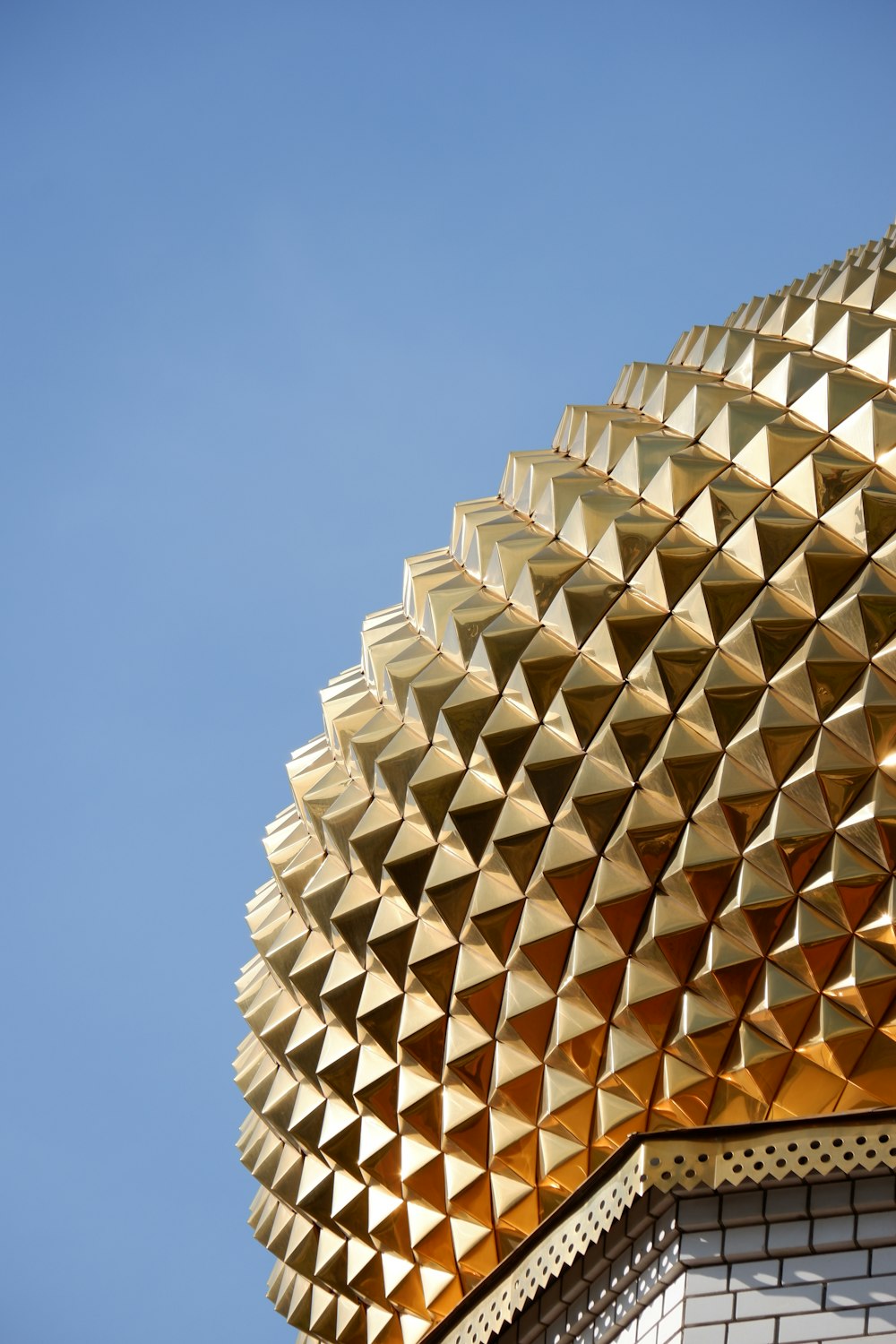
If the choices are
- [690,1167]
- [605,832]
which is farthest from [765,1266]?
[605,832]

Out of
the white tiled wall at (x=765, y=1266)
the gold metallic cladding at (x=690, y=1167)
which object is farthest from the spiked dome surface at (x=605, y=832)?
the white tiled wall at (x=765, y=1266)

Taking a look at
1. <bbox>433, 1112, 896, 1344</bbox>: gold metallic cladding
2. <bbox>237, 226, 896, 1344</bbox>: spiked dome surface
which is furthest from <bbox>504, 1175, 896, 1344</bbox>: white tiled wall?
<bbox>237, 226, 896, 1344</bbox>: spiked dome surface

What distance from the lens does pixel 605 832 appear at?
8.52 metres

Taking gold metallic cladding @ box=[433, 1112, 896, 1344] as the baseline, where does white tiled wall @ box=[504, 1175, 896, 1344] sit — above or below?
below

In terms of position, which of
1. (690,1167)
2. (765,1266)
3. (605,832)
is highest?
(605,832)

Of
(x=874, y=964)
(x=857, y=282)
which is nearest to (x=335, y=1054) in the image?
(x=874, y=964)

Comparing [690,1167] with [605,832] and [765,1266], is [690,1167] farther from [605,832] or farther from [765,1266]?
[605,832]

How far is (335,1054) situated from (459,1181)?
110 centimetres

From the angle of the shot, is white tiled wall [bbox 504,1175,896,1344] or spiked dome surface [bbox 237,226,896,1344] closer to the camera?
white tiled wall [bbox 504,1175,896,1344]

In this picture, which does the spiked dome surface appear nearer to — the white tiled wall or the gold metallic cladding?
the gold metallic cladding

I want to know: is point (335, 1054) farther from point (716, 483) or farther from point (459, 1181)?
point (716, 483)

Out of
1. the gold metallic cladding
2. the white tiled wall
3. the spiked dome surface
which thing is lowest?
the white tiled wall

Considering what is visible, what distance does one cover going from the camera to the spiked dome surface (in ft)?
26.2

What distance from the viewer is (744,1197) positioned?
25.6 ft
